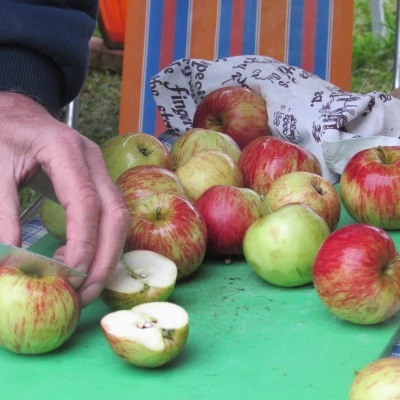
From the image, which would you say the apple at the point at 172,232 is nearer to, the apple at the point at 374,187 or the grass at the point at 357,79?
the apple at the point at 374,187

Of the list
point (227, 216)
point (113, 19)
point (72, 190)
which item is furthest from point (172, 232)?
point (113, 19)

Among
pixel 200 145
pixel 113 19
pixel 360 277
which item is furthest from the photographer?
pixel 113 19

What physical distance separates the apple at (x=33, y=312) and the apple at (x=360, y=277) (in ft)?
1.10

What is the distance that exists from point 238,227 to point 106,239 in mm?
318

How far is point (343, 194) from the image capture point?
1.56m

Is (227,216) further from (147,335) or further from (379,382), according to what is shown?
(379,382)

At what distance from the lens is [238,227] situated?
137 cm

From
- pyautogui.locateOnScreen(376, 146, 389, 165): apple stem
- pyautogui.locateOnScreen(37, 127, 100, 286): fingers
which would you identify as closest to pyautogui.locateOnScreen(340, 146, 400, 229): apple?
pyautogui.locateOnScreen(376, 146, 389, 165): apple stem

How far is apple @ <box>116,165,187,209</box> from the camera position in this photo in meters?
1.41

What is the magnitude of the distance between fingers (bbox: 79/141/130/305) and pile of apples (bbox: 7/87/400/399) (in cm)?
6

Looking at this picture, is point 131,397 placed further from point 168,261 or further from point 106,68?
point 106,68

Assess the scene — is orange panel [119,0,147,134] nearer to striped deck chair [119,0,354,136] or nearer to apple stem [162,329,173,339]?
striped deck chair [119,0,354,136]

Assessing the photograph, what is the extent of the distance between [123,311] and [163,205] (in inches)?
11.4

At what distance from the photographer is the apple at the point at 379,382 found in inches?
33.5
